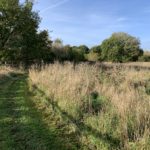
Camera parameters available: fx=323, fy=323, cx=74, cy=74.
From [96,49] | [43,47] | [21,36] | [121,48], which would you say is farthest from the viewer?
[96,49]

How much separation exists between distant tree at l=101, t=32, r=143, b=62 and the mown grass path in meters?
41.5

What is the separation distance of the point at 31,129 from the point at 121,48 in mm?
46508

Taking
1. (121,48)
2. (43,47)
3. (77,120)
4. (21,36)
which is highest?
(21,36)

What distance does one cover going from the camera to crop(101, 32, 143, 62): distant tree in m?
51.8

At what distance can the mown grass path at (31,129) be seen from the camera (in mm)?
6583

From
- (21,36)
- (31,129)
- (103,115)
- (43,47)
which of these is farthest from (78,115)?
(43,47)

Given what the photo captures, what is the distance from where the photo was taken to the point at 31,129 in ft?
25.2

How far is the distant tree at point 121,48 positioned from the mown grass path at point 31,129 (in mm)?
41546

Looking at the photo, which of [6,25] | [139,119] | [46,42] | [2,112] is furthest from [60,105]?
[46,42]

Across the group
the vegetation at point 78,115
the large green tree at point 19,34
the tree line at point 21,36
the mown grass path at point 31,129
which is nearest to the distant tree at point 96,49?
the tree line at point 21,36

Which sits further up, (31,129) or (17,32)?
(17,32)

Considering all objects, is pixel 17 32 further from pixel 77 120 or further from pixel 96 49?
pixel 96 49

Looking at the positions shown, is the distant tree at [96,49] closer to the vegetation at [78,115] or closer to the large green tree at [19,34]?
the large green tree at [19,34]

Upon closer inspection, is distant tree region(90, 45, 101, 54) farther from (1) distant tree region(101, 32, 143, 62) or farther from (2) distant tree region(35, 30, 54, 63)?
(2) distant tree region(35, 30, 54, 63)
